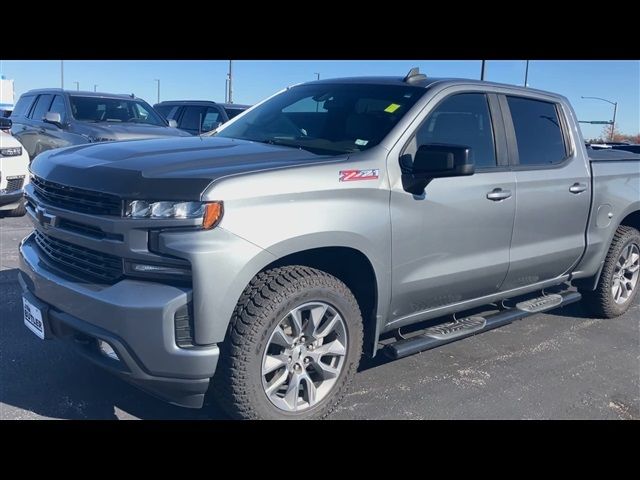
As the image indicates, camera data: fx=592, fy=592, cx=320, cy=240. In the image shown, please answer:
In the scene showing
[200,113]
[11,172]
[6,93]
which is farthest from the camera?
[6,93]

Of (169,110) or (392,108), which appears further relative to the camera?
(169,110)

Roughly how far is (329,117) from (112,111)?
24.5 ft

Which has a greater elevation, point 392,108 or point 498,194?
point 392,108

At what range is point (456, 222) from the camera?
3732 mm

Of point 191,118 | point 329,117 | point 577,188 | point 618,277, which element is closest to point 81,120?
point 191,118

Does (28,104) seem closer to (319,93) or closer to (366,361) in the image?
(319,93)

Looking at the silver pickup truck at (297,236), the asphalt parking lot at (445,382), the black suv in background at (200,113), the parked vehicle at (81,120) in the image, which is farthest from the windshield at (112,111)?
the silver pickup truck at (297,236)

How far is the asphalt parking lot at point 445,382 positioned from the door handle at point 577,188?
1.27 metres

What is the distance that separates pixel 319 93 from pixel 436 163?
131cm

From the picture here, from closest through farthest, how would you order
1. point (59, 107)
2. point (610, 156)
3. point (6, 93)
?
1. point (610, 156)
2. point (59, 107)
3. point (6, 93)

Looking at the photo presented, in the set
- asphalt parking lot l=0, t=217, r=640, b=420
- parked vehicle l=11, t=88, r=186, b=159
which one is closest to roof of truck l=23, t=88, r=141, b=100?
parked vehicle l=11, t=88, r=186, b=159

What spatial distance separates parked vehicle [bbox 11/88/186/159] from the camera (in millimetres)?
9266

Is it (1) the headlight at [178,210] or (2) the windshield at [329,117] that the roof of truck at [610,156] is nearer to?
(2) the windshield at [329,117]

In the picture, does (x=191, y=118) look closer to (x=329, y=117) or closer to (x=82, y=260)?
(x=329, y=117)
